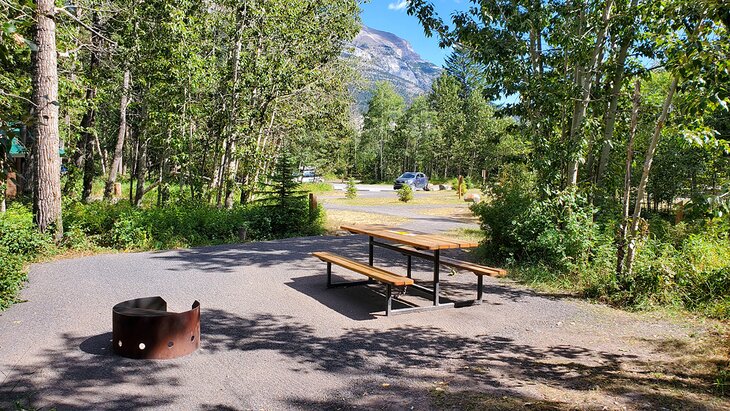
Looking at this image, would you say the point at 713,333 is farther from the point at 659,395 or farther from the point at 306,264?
the point at 306,264

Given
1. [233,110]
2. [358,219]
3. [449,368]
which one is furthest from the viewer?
[358,219]

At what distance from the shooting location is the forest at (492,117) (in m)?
6.61

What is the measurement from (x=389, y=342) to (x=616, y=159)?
7.65 metres

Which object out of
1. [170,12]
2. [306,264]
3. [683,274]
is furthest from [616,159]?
[170,12]

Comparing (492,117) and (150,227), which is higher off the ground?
(492,117)

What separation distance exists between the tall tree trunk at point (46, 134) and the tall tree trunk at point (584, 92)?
9.35 meters

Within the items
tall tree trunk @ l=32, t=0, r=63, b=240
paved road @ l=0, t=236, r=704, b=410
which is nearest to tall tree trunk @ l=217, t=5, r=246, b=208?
tall tree trunk @ l=32, t=0, r=63, b=240

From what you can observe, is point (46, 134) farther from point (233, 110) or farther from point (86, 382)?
point (86, 382)

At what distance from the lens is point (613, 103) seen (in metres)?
9.27

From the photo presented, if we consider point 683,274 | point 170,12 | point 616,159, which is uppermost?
point 170,12

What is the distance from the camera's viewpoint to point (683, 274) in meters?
6.79

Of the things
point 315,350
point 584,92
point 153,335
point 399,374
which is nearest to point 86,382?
point 153,335

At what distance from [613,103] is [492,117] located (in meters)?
2.28

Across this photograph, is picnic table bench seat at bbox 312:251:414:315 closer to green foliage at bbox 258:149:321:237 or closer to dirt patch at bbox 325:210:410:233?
green foliage at bbox 258:149:321:237
